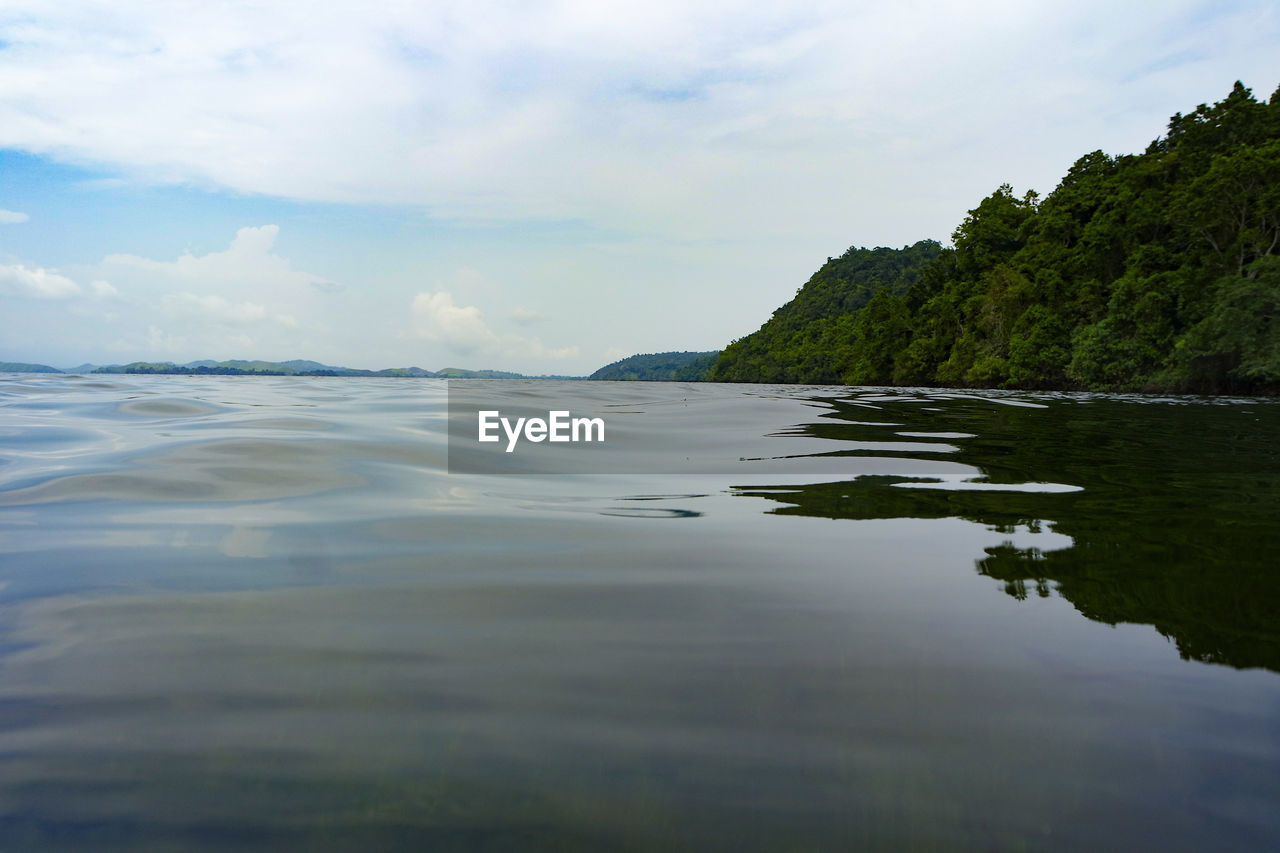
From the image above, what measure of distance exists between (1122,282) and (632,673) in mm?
51078

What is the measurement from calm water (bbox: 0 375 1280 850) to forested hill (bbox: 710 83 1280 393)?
35.5 m

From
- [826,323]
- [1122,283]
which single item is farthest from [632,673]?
[826,323]

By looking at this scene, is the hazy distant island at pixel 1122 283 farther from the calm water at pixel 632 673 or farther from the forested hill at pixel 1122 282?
the calm water at pixel 632 673

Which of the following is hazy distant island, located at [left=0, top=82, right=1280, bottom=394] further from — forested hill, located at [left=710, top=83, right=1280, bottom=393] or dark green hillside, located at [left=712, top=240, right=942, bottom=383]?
dark green hillside, located at [left=712, top=240, right=942, bottom=383]

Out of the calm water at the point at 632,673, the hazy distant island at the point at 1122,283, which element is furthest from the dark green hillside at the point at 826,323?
the calm water at the point at 632,673

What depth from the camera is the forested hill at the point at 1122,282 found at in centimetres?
3381

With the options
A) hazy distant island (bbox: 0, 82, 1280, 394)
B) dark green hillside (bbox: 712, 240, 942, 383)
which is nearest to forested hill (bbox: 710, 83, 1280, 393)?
hazy distant island (bbox: 0, 82, 1280, 394)

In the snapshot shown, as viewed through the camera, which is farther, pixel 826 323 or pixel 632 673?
pixel 826 323

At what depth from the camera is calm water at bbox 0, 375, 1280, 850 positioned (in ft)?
4.62

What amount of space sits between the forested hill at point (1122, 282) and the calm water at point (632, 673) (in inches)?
1397

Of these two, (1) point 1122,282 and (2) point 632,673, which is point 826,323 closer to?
(1) point 1122,282

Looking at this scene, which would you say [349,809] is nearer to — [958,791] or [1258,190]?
[958,791]

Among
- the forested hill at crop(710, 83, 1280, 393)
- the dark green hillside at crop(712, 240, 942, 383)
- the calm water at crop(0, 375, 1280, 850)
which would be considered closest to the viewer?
the calm water at crop(0, 375, 1280, 850)

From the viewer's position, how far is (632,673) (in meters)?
2.09
